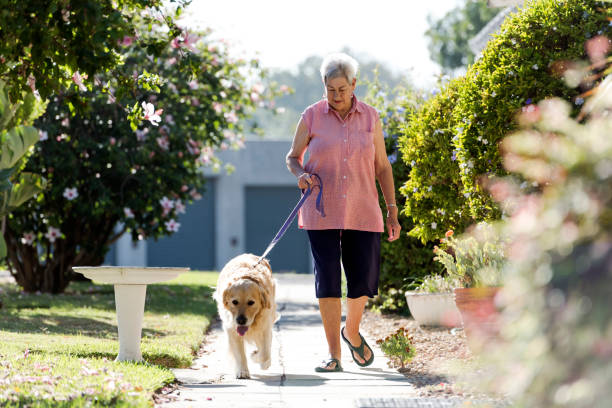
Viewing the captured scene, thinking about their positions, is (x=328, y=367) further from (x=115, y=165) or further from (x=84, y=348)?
(x=115, y=165)

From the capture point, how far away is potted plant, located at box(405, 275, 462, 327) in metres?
7.30

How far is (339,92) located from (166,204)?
726cm

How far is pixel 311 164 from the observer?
579 centimetres

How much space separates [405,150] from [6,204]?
514 cm

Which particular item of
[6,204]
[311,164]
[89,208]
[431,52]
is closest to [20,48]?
[311,164]

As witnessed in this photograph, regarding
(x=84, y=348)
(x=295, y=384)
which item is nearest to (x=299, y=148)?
(x=295, y=384)

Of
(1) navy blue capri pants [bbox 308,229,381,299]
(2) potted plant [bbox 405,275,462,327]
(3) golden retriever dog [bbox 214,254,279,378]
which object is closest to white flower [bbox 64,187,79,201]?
(2) potted plant [bbox 405,275,462,327]

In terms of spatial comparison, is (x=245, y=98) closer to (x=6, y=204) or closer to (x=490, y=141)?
(x=6, y=204)

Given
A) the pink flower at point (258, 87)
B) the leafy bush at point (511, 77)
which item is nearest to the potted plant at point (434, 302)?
the leafy bush at point (511, 77)

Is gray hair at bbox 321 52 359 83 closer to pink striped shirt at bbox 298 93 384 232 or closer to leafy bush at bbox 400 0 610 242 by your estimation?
pink striped shirt at bbox 298 93 384 232

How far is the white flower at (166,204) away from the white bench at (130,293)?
6.84 m

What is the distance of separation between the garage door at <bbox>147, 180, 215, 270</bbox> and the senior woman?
1928cm

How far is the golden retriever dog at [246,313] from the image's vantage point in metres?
5.64

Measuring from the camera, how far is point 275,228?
2536 centimetres
